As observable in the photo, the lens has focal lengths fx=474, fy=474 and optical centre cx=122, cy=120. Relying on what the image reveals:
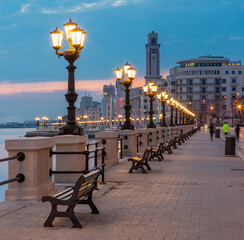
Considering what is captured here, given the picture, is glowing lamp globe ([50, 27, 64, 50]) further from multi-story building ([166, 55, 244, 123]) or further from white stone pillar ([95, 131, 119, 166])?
multi-story building ([166, 55, 244, 123])

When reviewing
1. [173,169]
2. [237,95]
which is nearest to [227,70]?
[237,95]

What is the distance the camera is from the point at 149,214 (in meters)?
9.31

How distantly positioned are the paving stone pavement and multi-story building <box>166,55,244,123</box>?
154 metres

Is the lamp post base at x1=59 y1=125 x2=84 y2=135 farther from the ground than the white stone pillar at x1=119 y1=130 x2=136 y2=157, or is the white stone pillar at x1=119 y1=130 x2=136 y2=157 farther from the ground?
the lamp post base at x1=59 y1=125 x2=84 y2=135

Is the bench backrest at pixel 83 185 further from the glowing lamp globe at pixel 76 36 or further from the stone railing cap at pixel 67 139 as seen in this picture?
the glowing lamp globe at pixel 76 36

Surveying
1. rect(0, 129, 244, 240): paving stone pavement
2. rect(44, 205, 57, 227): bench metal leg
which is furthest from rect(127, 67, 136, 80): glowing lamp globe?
rect(44, 205, 57, 227): bench metal leg

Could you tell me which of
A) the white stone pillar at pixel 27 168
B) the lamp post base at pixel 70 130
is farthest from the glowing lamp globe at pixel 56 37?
the white stone pillar at pixel 27 168

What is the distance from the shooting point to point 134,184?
46.0ft

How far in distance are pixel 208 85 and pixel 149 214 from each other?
172191mm

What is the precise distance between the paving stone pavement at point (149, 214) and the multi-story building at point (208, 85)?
154 meters

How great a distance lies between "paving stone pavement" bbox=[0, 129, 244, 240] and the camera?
7.64 metres

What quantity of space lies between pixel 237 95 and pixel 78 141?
156461mm

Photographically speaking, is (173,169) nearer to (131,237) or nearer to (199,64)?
(131,237)

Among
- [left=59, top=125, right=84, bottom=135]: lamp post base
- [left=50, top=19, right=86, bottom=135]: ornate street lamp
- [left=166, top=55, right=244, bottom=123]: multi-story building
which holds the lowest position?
[left=59, top=125, right=84, bottom=135]: lamp post base
